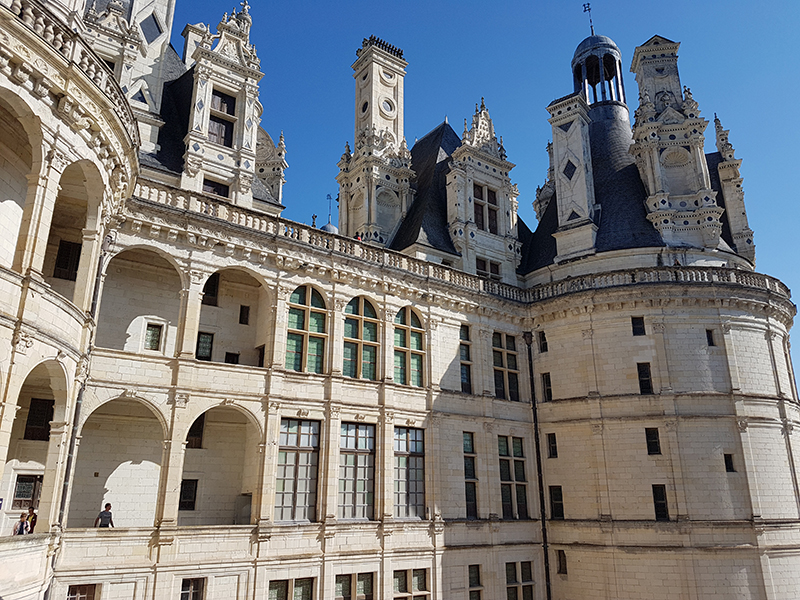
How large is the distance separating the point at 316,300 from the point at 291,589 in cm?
911

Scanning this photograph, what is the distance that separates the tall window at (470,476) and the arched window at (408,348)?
3.13m

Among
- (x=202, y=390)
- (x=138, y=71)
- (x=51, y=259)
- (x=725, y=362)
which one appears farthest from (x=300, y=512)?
(x=725, y=362)

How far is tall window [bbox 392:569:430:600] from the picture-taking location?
2095 cm

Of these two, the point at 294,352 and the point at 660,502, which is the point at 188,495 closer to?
the point at 294,352

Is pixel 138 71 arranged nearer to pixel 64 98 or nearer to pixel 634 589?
pixel 64 98

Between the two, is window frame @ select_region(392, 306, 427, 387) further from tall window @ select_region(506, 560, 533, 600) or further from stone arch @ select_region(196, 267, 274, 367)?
tall window @ select_region(506, 560, 533, 600)

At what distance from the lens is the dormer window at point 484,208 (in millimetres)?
29875

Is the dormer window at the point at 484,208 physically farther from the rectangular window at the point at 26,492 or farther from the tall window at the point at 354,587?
the rectangular window at the point at 26,492

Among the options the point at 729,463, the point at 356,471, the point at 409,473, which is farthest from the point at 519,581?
the point at 729,463

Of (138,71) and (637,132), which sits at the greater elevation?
(637,132)

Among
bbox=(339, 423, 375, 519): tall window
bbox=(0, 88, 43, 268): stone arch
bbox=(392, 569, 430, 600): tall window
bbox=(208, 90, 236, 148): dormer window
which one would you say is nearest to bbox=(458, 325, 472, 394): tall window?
bbox=(339, 423, 375, 519): tall window

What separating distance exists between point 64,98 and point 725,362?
80.4ft

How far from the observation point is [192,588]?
55.5ft

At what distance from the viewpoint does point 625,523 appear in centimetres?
2381
